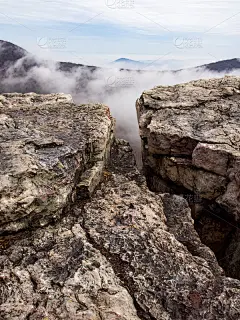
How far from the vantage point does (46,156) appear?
33.4 feet

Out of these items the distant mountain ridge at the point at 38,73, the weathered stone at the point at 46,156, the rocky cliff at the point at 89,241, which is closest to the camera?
the rocky cliff at the point at 89,241

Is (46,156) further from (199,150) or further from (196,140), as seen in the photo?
(196,140)

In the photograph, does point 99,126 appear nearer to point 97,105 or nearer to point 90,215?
point 97,105

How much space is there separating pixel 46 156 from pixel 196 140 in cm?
581

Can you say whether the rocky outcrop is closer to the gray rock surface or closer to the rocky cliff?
the gray rock surface

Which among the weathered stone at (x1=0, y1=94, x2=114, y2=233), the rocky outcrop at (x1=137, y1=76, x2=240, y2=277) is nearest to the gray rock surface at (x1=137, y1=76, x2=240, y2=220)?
the rocky outcrop at (x1=137, y1=76, x2=240, y2=277)

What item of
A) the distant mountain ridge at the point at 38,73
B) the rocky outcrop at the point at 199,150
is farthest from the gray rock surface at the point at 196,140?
the distant mountain ridge at the point at 38,73

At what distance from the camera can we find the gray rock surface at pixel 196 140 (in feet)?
38.5

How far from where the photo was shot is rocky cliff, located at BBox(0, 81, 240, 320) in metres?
7.14

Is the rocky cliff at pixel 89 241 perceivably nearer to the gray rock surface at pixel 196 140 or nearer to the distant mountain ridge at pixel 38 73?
the gray rock surface at pixel 196 140

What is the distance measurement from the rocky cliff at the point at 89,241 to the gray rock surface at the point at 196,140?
1.53m

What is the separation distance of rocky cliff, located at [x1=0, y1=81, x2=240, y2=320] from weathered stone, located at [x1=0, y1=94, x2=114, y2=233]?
32mm

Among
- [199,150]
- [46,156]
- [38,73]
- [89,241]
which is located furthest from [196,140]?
[38,73]

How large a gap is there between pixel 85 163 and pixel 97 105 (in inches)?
157
